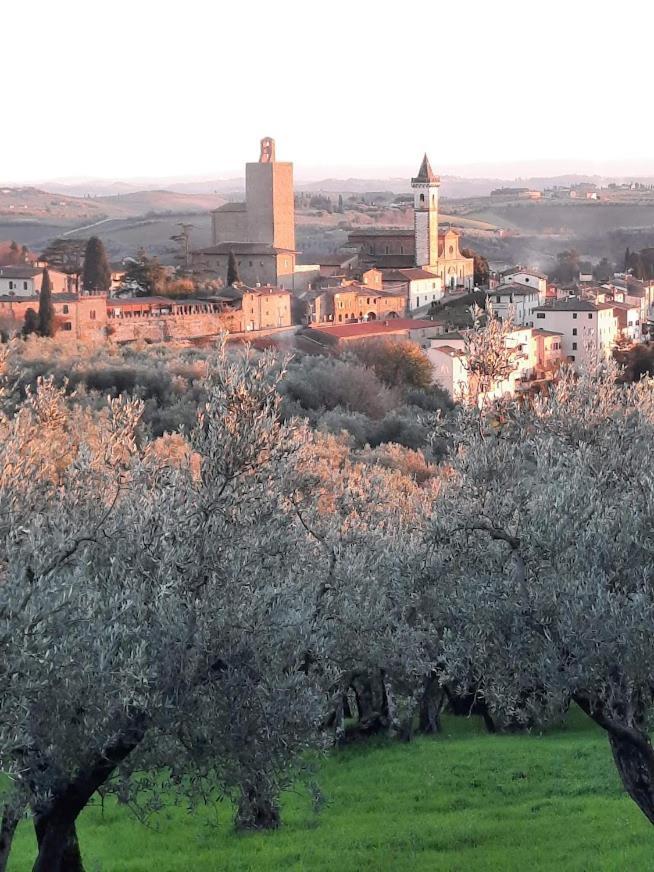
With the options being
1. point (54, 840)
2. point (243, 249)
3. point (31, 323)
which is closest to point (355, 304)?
point (243, 249)

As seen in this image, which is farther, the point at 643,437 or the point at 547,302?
the point at 547,302

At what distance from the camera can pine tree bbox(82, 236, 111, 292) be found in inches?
2393

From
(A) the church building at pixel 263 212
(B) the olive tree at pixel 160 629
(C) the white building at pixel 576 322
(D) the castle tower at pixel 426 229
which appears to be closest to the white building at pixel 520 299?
(C) the white building at pixel 576 322

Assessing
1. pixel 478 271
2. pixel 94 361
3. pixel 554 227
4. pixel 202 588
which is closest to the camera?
pixel 202 588

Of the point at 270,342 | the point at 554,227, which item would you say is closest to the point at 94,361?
the point at 270,342

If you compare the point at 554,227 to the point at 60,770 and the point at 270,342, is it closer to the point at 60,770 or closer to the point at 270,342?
the point at 270,342

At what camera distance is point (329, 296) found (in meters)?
64.5

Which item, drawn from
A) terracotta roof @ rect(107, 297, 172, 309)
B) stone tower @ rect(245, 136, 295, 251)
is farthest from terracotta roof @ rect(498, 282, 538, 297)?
terracotta roof @ rect(107, 297, 172, 309)

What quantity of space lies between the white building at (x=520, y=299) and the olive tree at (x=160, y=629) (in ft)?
173

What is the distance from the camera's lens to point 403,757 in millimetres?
15570

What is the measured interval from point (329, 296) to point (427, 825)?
53.2 m

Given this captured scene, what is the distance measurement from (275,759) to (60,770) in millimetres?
1484

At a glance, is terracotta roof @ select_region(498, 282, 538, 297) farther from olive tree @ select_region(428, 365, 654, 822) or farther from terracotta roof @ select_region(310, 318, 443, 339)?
olive tree @ select_region(428, 365, 654, 822)

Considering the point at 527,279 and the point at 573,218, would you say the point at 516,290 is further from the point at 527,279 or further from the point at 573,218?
the point at 573,218
